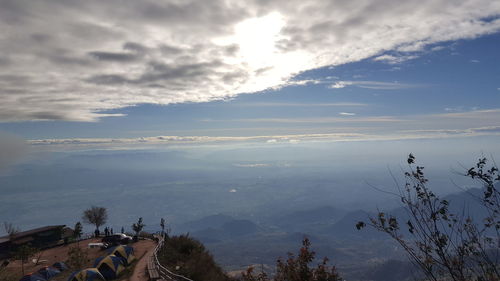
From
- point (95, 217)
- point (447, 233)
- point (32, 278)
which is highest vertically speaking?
point (447, 233)

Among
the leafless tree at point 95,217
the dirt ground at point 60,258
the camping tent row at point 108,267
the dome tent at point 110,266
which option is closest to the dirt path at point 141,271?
the dirt ground at point 60,258

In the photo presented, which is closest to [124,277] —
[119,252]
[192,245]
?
[119,252]

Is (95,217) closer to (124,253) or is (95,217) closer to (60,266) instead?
(60,266)

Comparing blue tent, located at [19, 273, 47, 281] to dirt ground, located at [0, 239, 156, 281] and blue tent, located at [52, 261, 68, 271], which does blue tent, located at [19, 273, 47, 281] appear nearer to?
dirt ground, located at [0, 239, 156, 281]

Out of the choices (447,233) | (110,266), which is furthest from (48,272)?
(447,233)

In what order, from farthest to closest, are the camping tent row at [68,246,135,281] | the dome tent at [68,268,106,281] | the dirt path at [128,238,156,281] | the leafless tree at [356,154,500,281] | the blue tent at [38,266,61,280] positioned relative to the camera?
the blue tent at [38,266,61,280] < the camping tent row at [68,246,135,281] < the dirt path at [128,238,156,281] < the dome tent at [68,268,106,281] < the leafless tree at [356,154,500,281]

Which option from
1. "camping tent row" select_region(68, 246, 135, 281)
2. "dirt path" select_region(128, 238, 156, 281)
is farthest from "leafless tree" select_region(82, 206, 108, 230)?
"camping tent row" select_region(68, 246, 135, 281)

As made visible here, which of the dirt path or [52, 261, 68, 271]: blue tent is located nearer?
the dirt path
